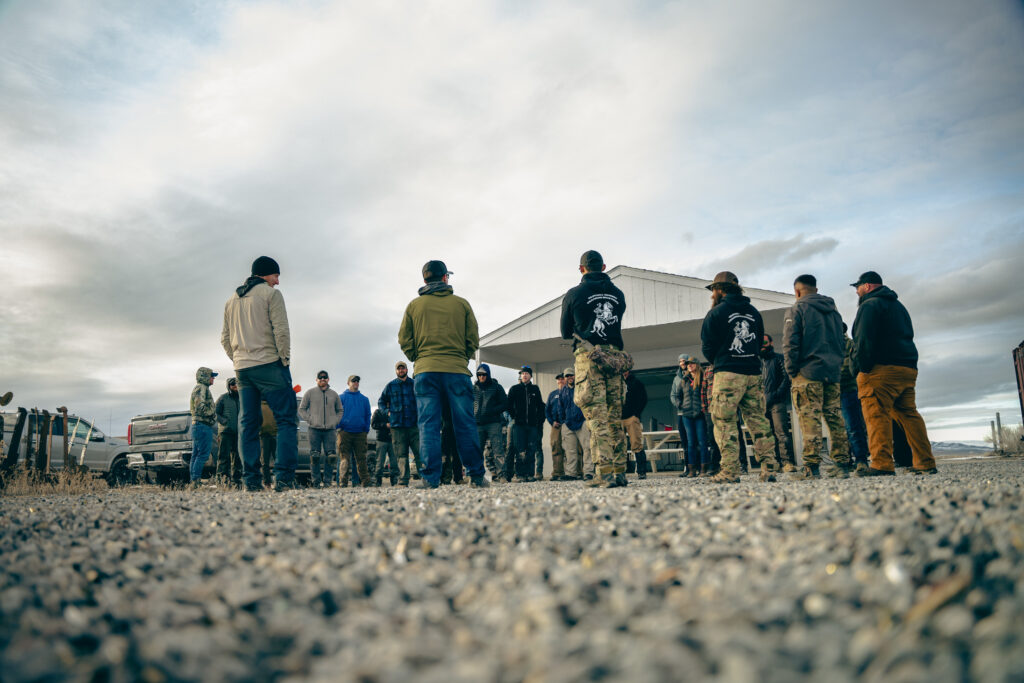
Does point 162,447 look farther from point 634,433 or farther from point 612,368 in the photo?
point 612,368

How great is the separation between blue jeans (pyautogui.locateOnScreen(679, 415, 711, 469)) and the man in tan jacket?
6164mm

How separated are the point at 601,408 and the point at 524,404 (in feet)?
15.6

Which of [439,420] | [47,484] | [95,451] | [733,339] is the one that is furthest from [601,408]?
[95,451]

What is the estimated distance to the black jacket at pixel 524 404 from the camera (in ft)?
32.4

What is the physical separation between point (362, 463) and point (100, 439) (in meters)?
7.00

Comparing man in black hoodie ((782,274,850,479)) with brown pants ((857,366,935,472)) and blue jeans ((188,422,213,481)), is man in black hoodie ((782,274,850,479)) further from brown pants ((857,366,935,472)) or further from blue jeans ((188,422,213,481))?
blue jeans ((188,422,213,481))

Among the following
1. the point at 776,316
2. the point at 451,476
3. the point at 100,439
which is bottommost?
the point at 451,476

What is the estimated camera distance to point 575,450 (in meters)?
9.92

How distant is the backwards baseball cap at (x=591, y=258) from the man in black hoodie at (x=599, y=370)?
5.3 inches

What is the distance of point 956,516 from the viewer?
217 centimetres

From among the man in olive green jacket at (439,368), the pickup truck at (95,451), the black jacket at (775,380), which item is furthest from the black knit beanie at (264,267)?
the pickup truck at (95,451)

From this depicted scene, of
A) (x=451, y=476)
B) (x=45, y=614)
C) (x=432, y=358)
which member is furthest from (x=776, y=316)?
(x=45, y=614)

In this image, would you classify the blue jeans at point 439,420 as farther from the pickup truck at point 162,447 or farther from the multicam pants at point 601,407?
the pickup truck at point 162,447

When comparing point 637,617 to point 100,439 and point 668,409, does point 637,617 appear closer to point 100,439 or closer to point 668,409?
point 100,439
